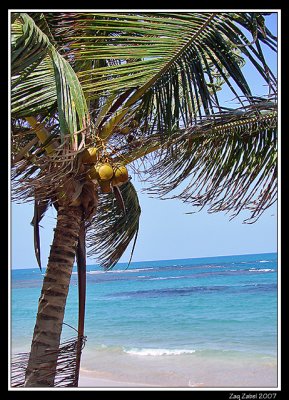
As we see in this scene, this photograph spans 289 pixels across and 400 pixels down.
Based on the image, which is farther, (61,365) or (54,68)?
(61,365)

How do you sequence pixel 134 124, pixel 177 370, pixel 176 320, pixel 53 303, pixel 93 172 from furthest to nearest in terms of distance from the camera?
pixel 176 320, pixel 177 370, pixel 134 124, pixel 53 303, pixel 93 172

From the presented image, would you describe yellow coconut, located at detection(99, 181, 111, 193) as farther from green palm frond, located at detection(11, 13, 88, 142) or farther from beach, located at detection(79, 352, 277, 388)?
beach, located at detection(79, 352, 277, 388)

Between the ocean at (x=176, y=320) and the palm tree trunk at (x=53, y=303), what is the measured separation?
25cm

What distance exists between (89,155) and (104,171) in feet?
0.44

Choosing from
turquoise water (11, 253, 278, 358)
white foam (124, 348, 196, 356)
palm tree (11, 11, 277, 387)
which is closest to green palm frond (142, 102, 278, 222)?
palm tree (11, 11, 277, 387)

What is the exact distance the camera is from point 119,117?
13.2 ft

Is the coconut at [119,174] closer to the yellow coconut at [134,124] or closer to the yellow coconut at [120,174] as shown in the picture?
the yellow coconut at [120,174]

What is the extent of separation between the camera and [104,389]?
322 cm

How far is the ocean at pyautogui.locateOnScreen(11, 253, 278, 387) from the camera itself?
10859 millimetres

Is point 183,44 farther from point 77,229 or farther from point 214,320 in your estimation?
point 214,320

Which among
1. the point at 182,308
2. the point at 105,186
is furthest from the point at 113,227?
the point at 182,308

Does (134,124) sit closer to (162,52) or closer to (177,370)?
(162,52)
